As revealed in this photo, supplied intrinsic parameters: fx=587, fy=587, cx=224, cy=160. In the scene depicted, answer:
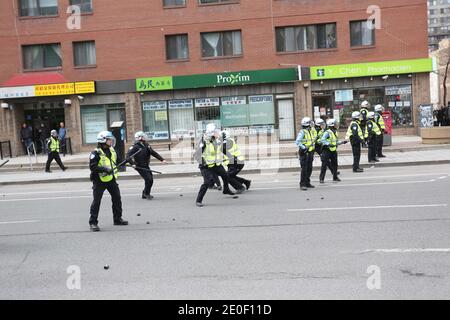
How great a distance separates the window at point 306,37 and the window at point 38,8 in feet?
39.4

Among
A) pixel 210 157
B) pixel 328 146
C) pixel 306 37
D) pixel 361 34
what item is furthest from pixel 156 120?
pixel 210 157

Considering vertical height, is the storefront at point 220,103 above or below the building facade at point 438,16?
below

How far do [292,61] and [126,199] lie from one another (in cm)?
1741

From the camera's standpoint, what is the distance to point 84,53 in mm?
31312

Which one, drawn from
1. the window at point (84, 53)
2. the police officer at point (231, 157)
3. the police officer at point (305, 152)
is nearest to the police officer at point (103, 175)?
the police officer at point (231, 157)

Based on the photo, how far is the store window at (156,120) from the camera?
102 ft

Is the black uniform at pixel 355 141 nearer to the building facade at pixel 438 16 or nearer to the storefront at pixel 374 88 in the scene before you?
the storefront at pixel 374 88

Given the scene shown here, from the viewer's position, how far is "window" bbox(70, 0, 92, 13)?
31.1m

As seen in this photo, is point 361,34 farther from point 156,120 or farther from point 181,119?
point 156,120

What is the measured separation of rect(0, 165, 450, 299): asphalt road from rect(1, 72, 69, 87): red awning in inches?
696

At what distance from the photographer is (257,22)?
98.5 ft

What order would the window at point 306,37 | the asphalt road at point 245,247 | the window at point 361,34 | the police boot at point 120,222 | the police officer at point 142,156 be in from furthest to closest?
the window at point 306,37 < the window at point 361,34 < the police officer at point 142,156 < the police boot at point 120,222 < the asphalt road at point 245,247

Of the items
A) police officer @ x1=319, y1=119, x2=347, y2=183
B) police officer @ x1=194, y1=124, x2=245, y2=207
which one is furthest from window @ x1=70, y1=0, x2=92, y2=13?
police officer @ x1=194, y1=124, x2=245, y2=207

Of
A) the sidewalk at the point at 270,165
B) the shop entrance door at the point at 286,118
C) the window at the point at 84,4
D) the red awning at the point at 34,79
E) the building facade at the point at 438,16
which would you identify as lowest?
the sidewalk at the point at 270,165
